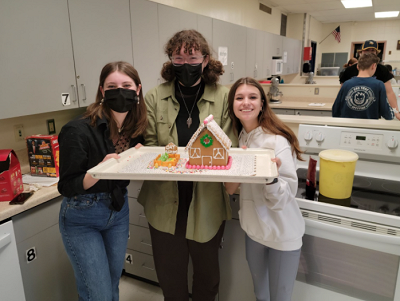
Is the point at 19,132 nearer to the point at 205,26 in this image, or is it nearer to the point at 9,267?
the point at 9,267

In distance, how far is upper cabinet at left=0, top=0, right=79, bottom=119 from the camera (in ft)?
5.20

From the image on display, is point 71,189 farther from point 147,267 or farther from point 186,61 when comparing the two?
point 147,267

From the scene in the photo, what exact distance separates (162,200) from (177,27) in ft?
6.82

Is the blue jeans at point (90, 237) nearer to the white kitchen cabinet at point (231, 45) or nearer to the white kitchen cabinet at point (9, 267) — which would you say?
the white kitchen cabinet at point (9, 267)

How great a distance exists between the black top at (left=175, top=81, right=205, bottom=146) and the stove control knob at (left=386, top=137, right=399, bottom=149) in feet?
3.78

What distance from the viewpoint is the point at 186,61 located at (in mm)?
1340

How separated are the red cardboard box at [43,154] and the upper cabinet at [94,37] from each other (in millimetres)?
331

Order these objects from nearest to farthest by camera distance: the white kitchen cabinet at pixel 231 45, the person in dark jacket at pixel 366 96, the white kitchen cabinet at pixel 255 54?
the person in dark jacket at pixel 366 96, the white kitchen cabinet at pixel 231 45, the white kitchen cabinet at pixel 255 54

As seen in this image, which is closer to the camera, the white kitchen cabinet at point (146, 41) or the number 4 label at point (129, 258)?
the number 4 label at point (129, 258)

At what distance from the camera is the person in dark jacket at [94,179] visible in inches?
47.7

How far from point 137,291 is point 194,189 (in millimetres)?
1288

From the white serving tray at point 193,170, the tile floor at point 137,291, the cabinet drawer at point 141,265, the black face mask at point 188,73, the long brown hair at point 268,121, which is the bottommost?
the tile floor at point 137,291

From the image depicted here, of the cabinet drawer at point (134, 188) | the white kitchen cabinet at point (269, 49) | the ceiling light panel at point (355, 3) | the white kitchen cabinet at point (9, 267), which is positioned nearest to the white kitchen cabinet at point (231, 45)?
the white kitchen cabinet at point (269, 49)

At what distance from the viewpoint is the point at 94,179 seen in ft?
3.87
